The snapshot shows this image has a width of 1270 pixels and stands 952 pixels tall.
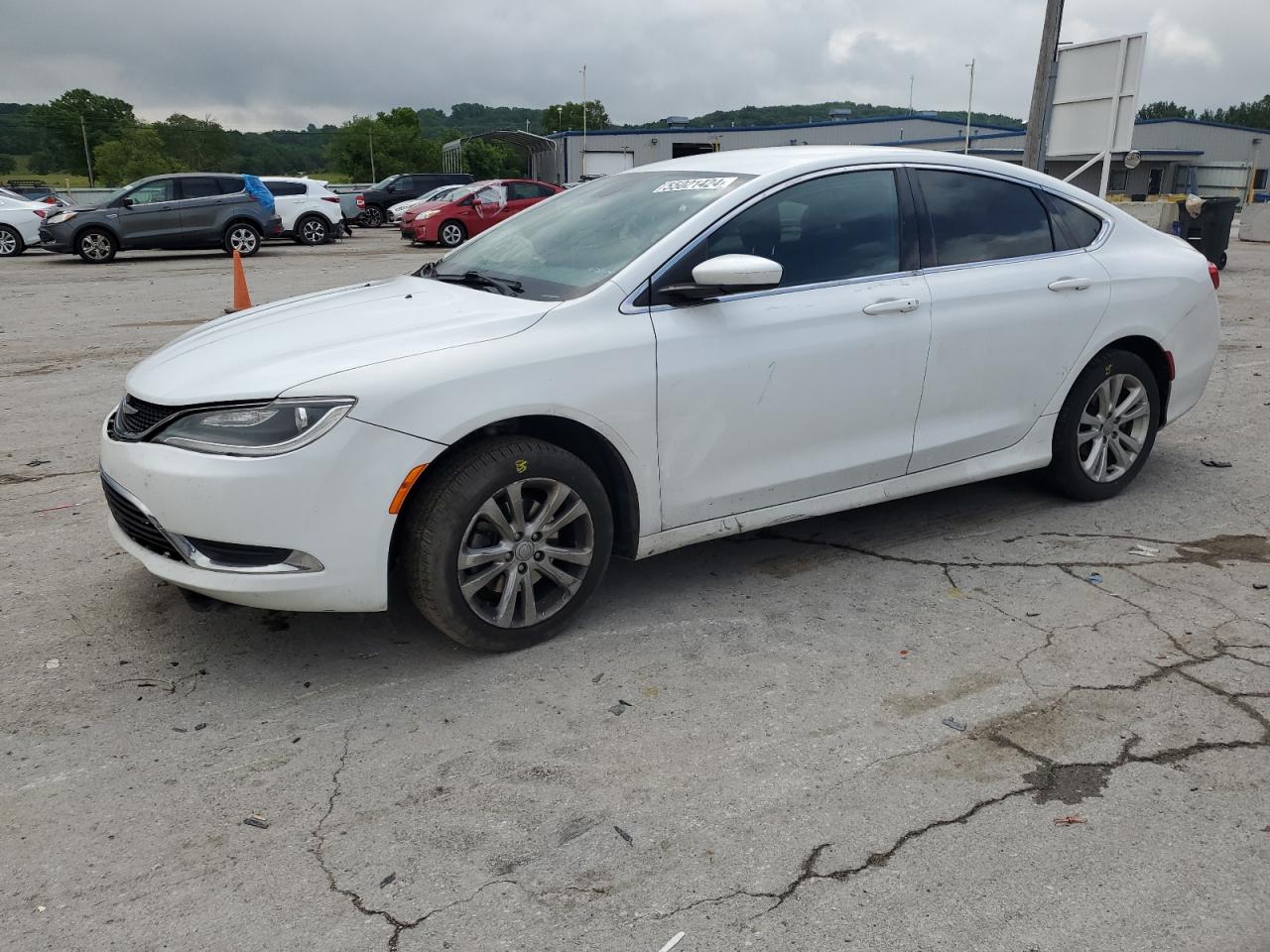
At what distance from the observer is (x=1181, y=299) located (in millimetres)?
5312

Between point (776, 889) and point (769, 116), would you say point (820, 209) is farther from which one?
point (769, 116)

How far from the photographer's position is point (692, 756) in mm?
3131

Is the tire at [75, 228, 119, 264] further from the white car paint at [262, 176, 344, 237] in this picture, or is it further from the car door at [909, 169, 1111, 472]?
the car door at [909, 169, 1111, 472]

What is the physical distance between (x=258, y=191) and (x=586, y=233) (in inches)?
766

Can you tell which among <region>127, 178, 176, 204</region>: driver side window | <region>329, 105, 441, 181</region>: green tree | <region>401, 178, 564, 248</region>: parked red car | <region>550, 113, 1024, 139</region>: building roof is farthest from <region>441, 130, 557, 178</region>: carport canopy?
<region>127, 178, 176, 204</region>: driver side window

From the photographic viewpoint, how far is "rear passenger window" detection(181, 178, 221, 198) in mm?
20797

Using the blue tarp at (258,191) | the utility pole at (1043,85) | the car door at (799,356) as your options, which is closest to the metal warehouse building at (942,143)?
the blue tarp at (258,191)

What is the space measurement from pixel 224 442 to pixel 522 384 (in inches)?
37.9

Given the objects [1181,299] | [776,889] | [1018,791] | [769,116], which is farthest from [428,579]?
[769,116]

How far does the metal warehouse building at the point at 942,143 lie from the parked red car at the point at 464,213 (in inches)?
1432

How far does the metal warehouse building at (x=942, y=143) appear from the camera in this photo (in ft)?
212

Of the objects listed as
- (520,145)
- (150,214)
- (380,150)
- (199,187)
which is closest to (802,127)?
(520,145)

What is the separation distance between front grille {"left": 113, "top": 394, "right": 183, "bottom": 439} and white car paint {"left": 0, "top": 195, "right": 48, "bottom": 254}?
21703mm

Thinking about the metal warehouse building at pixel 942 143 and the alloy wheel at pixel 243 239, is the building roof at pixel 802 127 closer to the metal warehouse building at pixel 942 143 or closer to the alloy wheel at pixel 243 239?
the metal warehouse building at pixel 942 143
